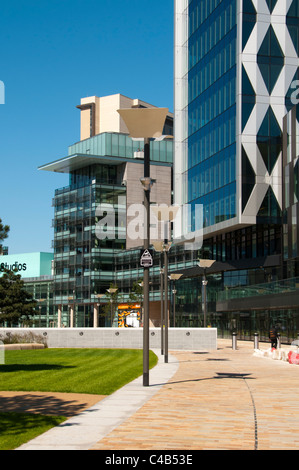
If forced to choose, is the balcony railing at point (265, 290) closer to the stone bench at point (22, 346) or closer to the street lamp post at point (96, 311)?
the stone bench at point (22, 346)

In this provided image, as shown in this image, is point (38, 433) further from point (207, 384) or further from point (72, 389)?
point (207, 384)

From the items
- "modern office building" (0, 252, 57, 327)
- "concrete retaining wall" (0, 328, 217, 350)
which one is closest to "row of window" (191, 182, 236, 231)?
"concrete retaining wall" (0, 328, 217, 350)

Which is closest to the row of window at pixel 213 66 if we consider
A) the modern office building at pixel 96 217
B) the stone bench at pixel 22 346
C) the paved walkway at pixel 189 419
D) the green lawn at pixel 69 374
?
the stone bench at pixel 22 346

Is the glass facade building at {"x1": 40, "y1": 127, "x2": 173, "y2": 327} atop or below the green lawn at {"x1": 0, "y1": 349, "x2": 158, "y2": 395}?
atop

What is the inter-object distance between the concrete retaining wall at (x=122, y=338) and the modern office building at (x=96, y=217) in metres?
68.1

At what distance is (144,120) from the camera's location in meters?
17.1

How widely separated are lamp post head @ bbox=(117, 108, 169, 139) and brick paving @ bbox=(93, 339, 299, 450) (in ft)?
23.5

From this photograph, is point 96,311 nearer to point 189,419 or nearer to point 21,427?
point 189,419

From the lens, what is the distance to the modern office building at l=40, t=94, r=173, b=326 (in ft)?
383

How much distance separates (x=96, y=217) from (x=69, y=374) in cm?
9714

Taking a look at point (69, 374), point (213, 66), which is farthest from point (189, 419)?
point (213, 66)

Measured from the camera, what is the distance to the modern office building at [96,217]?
117m

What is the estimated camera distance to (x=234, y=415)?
12.2 m

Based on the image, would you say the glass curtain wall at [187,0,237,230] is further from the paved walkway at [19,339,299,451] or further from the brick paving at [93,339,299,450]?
the paved walkway at [19,339,299,451]
